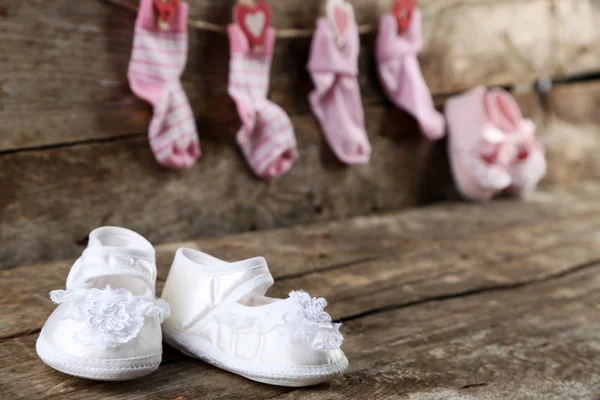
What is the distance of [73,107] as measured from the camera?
1.33 metres

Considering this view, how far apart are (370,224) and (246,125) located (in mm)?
415

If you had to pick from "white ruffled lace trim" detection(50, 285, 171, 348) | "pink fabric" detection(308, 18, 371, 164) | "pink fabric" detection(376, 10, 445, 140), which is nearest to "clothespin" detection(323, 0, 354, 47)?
"pink fabric" detection(308, 18, 371, 164)

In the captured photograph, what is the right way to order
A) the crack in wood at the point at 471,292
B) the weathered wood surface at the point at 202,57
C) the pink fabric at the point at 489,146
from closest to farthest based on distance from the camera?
1. the crack in wood at the point at 471,292
2. the weathered wood surface at the point at 202,57
3. the pink fabric at the point at 489,146

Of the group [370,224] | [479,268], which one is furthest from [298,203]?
[479,268]

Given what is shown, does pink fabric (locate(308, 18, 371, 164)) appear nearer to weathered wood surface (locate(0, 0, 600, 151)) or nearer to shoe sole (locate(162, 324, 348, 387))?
weathered wood surface (locate(0, 0, 600, 151))

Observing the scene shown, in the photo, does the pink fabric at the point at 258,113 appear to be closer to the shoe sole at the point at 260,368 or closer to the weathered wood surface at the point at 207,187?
the weathered wood surface at the point at 207,187

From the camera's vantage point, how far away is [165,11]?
1359mm

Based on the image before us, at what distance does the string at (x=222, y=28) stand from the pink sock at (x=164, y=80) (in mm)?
37

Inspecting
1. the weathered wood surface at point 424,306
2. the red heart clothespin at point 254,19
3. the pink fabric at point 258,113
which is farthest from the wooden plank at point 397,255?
the red heart clothespin at point 254,19

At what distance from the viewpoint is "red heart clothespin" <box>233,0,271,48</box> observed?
1465 mm

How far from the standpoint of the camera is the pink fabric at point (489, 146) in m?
1.83

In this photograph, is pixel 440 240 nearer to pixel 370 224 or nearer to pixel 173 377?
pixel 370 224

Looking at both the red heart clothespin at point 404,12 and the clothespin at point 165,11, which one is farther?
the red heart clothespin at point 404,12

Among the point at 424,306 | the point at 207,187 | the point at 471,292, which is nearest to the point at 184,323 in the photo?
the point at 424,306
